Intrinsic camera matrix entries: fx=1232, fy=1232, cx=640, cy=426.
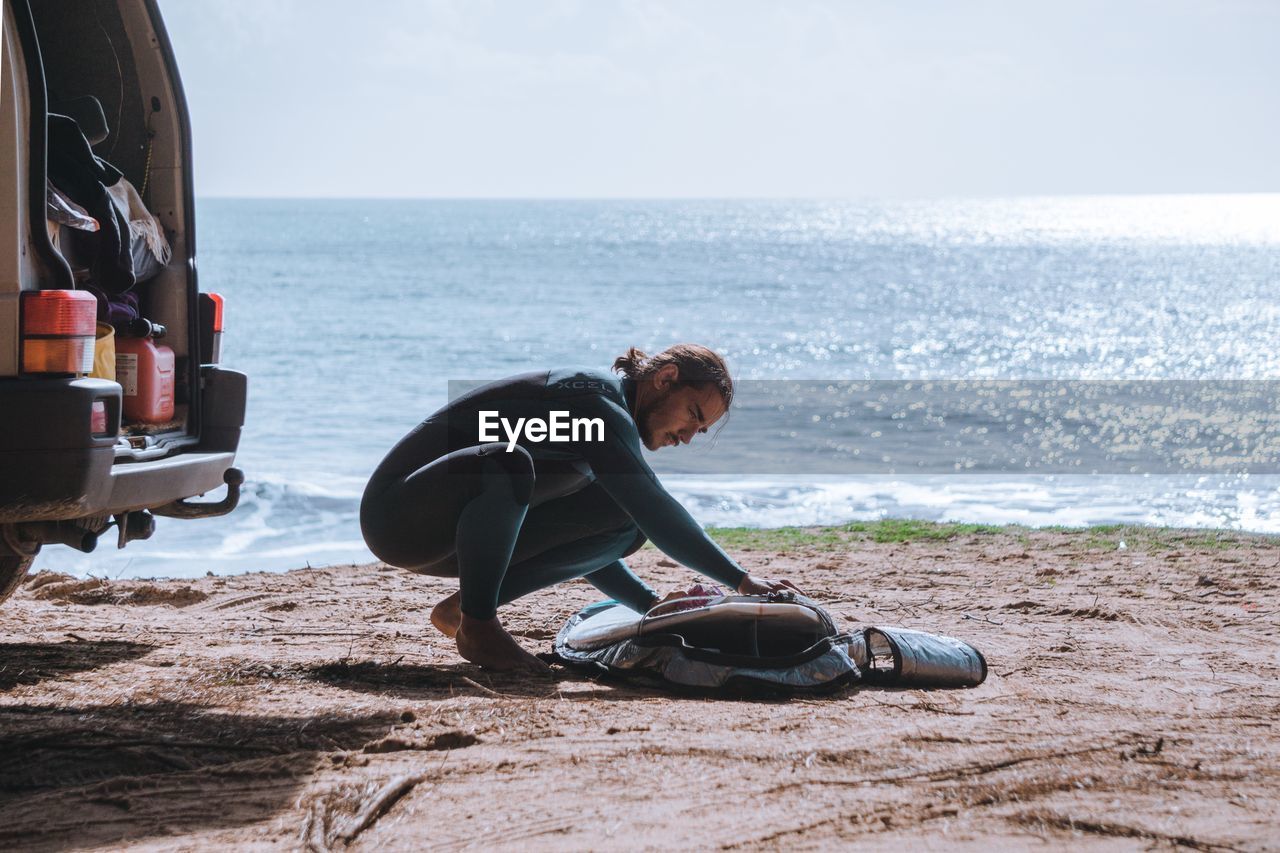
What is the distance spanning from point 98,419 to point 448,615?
146 centimetres

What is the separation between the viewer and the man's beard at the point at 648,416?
412 cm

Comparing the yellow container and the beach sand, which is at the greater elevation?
the yellow container

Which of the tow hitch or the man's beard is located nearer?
the man's beard

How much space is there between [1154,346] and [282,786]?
32816 millimetres

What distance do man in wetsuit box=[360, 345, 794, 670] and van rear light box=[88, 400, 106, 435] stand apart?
1011 millimetres

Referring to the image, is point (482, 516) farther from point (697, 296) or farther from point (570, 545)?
point (697, 296)

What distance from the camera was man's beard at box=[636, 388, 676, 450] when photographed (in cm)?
412

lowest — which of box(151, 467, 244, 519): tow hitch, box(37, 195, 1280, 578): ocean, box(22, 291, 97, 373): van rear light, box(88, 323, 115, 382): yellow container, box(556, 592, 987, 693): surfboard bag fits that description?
box(37, 195, 1280, 578): ocean

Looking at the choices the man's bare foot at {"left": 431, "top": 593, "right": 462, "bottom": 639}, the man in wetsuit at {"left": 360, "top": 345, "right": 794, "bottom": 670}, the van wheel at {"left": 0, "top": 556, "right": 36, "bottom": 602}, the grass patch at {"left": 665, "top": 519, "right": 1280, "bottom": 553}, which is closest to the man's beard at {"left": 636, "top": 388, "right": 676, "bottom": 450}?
the man in wetsuit at {"left": 360, "top": 345, "right": 794, "bottom": 670}

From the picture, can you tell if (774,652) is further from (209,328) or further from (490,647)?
(209,328)

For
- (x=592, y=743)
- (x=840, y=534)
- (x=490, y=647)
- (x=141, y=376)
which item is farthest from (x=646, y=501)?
(x=840, y=534)

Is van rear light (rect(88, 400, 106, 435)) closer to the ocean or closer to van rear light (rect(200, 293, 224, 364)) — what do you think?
van rear light (rect(200, 293, 224, 364))

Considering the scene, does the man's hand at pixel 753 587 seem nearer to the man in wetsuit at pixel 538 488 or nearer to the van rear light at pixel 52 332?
the man in wetsuit at pixel 538 488

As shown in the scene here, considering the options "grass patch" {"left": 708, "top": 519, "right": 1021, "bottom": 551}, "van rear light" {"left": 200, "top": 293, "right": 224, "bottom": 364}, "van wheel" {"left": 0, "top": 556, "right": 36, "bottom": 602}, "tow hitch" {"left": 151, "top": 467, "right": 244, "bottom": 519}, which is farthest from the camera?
"grass patch" {"left": 708, "top": 519, "right": 1021, "bottom": 551}
